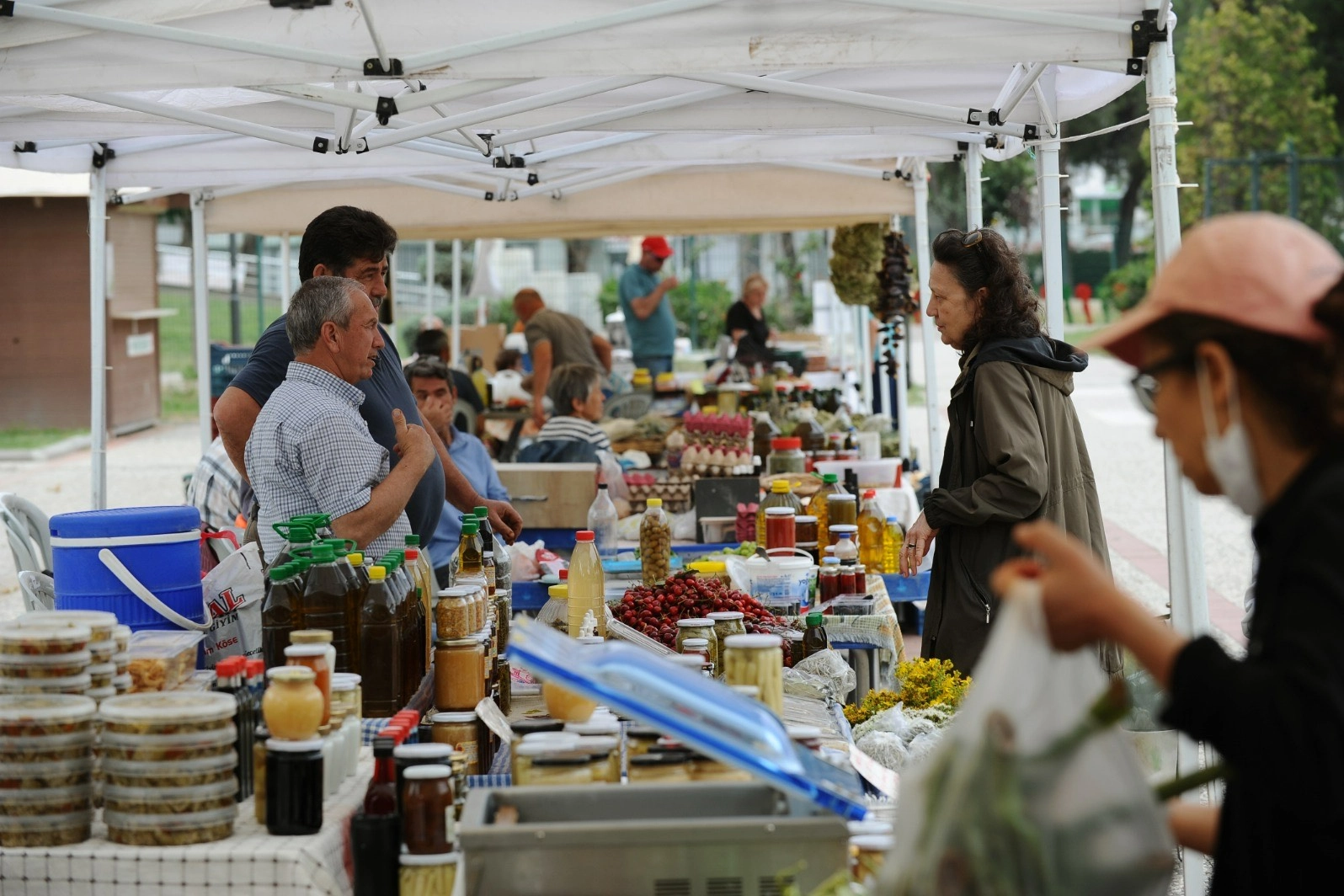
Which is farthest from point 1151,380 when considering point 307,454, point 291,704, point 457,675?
point 307,454

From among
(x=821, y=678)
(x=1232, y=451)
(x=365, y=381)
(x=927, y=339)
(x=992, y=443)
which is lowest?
(x=821, y=678)

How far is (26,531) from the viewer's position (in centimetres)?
570

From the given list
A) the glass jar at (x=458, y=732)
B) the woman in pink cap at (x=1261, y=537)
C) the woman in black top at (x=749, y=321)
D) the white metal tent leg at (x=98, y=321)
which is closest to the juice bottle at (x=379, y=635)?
the glass jar at (x=458, y=732)

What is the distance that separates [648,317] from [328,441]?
1008 centimetres

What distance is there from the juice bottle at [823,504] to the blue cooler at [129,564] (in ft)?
9.60

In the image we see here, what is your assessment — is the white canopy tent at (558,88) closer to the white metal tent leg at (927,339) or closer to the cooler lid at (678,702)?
the white metal tent leg at (927,339)

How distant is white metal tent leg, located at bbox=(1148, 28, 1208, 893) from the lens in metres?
3.68

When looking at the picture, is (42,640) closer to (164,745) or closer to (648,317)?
(164,745)

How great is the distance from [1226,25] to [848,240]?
18.0 metres

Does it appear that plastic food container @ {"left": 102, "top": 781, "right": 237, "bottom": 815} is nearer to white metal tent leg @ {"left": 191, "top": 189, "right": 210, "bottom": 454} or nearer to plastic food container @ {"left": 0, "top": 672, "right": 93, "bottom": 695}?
plastic food container @ {"left": 0, "top": 672, "right": 93, "bottom": 695}

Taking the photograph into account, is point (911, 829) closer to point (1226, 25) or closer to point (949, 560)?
point (949, 560)

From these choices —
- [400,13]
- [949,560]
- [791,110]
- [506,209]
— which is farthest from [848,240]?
A: [400,13]

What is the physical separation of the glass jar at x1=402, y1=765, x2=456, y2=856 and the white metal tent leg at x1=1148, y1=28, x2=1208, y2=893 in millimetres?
2107

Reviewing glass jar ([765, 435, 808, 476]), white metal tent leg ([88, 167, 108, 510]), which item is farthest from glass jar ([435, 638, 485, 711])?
glass jar ([765, 435, 808, 476])
